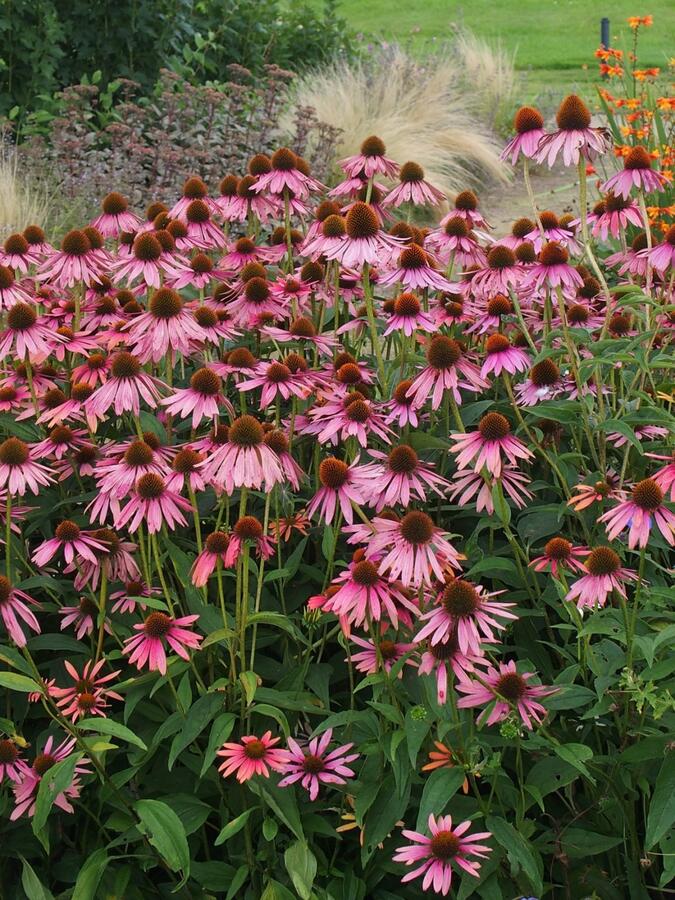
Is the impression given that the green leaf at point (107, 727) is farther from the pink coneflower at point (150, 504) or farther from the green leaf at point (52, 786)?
the pink coneflower at point (150, 504)

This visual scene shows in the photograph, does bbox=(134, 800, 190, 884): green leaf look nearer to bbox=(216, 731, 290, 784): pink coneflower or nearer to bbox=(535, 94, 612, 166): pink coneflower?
bbox=(216, 731, 290, 784): pink coneflower

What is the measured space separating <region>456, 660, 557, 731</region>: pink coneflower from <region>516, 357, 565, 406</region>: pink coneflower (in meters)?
0.66

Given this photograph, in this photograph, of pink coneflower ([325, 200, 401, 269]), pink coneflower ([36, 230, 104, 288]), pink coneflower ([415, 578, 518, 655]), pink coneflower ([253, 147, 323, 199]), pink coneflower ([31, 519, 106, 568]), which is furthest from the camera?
pink coneflower ([253, 147, 323, 199])

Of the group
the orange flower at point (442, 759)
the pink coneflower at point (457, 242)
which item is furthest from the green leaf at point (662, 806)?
the pink coneflower at point (457, 242)

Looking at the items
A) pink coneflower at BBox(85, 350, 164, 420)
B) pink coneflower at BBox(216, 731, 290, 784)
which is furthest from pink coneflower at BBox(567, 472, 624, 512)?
pink coneflower at BBox(85, 350, 164, 420)

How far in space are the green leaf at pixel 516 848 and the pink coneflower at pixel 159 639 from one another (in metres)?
0.54

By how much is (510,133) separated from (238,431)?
26.4ft

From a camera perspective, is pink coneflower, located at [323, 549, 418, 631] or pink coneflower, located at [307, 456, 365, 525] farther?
pink coneflower, located at [307, 456, 365, 525]

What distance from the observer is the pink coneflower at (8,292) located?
2203 millimetres

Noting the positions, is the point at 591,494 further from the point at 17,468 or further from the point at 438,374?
the point at 17,468

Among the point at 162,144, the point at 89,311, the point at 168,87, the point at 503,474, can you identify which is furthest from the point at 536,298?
the point at 168,87

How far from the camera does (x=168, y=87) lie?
6.88 meters

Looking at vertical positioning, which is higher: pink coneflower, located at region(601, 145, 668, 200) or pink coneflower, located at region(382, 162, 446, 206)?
Result: pink coneflower, located at region(601, 145, 668, 200)

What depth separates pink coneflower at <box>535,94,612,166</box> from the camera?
7.13 ft
